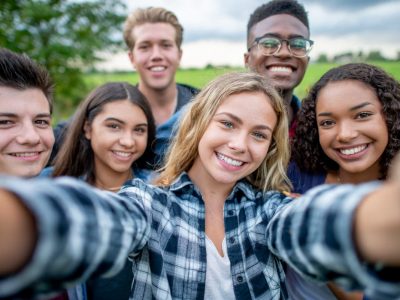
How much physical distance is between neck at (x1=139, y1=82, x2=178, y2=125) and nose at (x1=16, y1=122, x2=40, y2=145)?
2.00 metres

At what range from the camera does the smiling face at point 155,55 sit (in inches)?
154

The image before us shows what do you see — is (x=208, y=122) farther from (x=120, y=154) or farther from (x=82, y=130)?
(x=82, y=130)

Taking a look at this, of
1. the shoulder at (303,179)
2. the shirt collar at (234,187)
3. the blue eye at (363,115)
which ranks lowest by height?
the shirt collar at (234,187)

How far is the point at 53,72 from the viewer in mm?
9148

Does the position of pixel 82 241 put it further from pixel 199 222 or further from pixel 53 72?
pixel 53 72

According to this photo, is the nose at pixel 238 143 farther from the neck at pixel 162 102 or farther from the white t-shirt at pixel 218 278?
the neck at pixel 162 102

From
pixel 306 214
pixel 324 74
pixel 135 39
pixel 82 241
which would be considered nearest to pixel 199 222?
pixel 306 214

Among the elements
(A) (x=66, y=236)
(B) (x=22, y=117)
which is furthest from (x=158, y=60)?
(A) (x=66, y=236)

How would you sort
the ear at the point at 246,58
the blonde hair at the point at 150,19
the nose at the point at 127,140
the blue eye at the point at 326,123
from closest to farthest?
1. the blue eye at the point at 326,123
2. the nose at the point at 127,140
3. the ear at the point at 246,58
4. the blonde hair at the point at 150,19

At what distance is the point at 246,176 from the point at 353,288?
1135mm

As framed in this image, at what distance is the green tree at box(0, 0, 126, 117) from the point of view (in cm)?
793

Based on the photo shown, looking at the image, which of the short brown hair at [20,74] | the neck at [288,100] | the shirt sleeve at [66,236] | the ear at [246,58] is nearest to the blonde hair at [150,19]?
the ear at [246,58]

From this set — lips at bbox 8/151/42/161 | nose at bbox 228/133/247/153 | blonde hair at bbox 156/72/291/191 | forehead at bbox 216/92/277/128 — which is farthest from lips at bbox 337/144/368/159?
lips at bbox 8/151/42/161

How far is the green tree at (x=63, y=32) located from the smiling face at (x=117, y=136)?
246 inches
